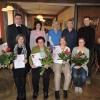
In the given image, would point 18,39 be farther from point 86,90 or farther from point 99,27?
point 99,27

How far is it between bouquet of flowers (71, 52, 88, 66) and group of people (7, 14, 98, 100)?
0.54 ft

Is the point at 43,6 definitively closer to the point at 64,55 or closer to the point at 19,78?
the point at 64,55

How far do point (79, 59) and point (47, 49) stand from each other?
0.63 m

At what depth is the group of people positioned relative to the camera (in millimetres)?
5055

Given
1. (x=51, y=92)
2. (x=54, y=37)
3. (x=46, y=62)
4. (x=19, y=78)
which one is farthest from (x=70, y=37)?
(x=19, y=78)

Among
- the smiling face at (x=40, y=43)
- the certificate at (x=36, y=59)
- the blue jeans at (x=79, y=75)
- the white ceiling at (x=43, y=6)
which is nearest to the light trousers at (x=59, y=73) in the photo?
the blue jeans at (x=79, y=75)

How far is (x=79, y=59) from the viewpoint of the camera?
5.20m

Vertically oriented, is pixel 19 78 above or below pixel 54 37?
below

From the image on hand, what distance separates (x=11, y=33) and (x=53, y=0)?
3943mm

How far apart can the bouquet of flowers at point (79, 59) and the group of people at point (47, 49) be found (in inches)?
6.4

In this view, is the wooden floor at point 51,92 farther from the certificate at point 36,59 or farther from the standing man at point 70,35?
the standing man at point 70,35

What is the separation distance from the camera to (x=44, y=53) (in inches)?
203

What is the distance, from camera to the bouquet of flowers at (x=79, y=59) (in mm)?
5203

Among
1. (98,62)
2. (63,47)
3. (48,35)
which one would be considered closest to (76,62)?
(63,47)
